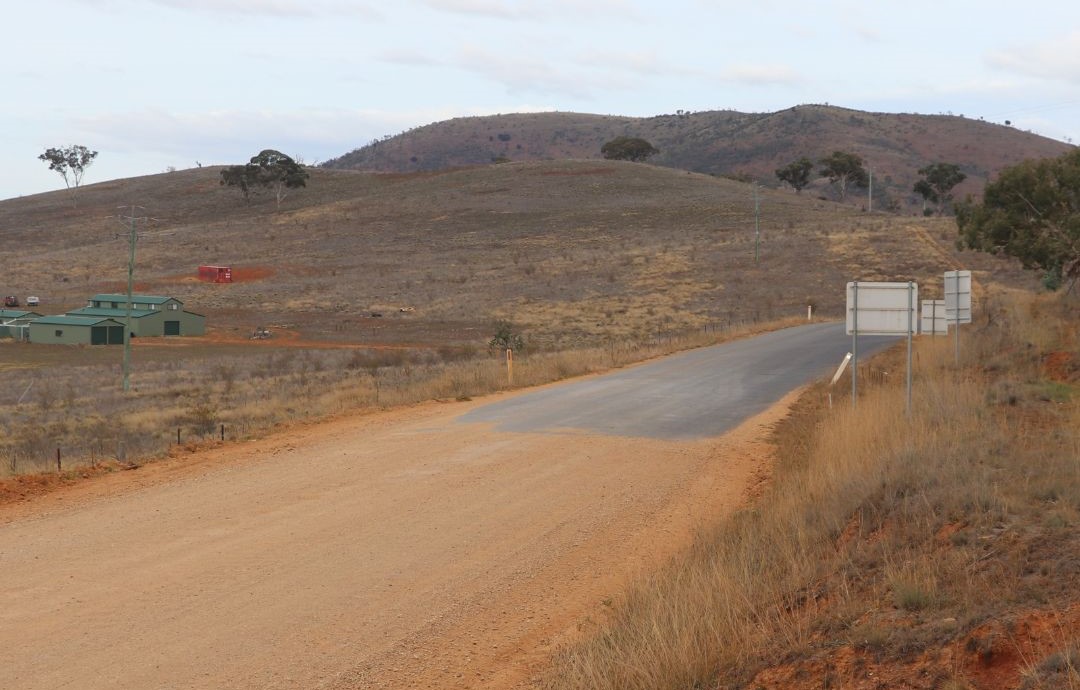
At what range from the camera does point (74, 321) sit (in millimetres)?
63625

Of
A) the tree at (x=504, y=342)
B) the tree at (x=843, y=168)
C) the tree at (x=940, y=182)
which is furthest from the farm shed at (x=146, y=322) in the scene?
the tree at (x=843, y=168)

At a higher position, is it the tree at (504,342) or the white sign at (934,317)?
the white sign at (934,317)

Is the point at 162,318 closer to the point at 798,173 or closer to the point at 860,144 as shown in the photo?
the point at 798,173

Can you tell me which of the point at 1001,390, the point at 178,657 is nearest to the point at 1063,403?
the point at 1001,390

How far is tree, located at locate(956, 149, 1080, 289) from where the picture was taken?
37250 millimetres

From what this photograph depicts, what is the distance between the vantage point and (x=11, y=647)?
732 centimetres

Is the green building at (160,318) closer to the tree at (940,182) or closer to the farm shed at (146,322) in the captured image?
the farm shed at (146,322)

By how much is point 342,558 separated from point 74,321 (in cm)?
6020

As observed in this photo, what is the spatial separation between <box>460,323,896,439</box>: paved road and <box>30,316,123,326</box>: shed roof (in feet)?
139

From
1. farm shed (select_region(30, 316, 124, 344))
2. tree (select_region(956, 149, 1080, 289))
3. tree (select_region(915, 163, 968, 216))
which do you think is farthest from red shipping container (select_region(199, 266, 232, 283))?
tree (select_region(915, 163, 968, 216))

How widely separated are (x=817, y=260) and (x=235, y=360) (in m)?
42.4

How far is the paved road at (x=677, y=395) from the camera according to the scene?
18.7m

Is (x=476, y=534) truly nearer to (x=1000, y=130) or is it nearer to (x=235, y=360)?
(x=235, y=360)

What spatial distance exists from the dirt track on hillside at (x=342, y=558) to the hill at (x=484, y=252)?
34.9 meters
